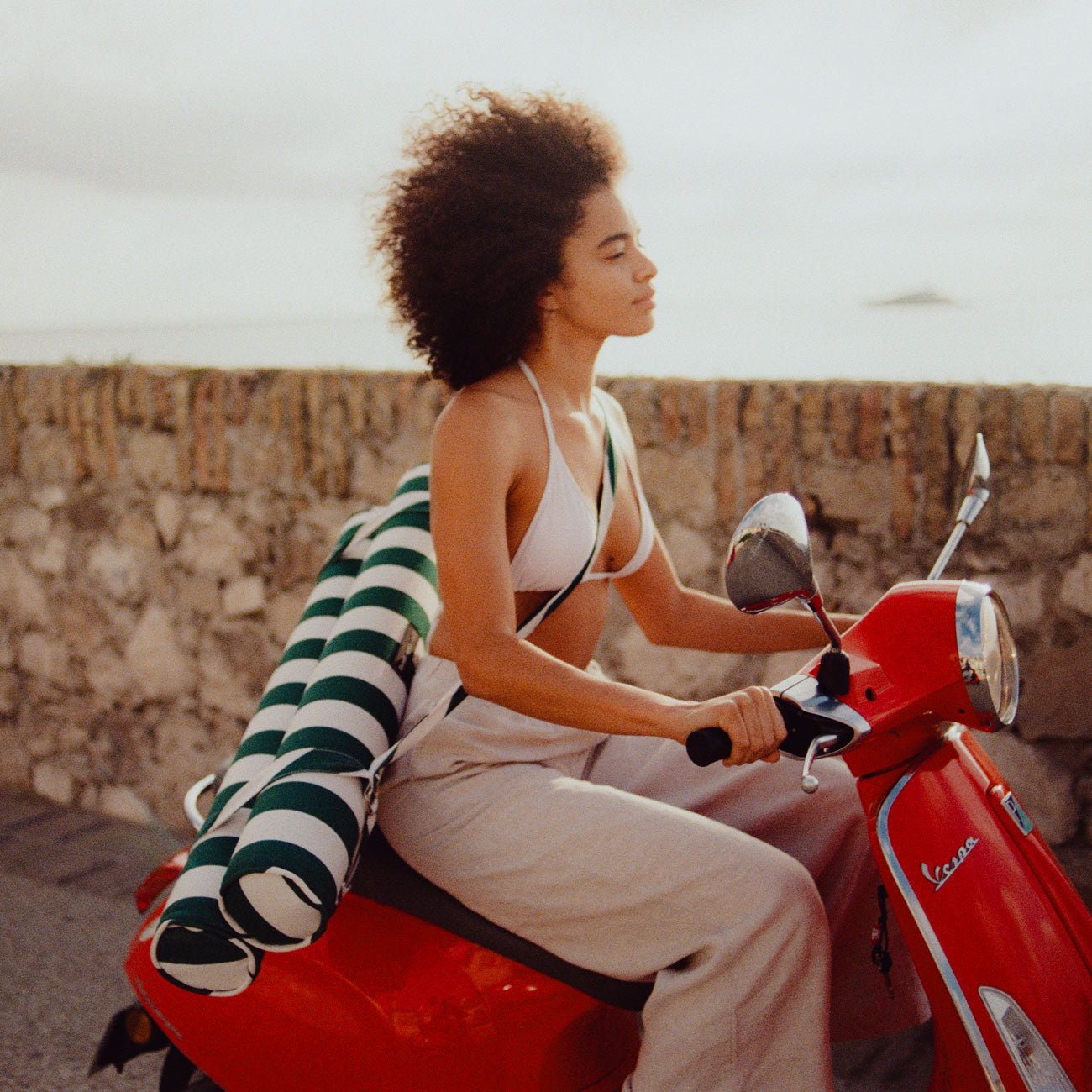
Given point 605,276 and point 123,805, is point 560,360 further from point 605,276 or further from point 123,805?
point 123,805

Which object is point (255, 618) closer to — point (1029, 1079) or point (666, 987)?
point (666, 987)

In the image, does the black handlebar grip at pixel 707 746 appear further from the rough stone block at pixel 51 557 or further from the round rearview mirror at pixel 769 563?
the rough stone block at pixel 51 557

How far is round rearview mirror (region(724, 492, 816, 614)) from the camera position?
49.8 inches

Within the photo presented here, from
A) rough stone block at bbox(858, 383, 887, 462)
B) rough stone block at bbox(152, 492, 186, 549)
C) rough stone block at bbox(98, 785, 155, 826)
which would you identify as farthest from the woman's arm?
rough stone block at bbox(98, 785, 155, 826)

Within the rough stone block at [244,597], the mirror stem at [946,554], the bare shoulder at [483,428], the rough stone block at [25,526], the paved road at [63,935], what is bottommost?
the paved road at [63,935]

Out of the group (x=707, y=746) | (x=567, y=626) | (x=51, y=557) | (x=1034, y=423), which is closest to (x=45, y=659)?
(x=51, y=557)

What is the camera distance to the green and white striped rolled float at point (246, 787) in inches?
60.2

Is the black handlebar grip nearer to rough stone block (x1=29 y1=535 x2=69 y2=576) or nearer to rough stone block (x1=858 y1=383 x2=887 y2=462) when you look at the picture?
rough stone block (x1=858 y1=383 x2=887 y2=462)

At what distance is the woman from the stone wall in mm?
941

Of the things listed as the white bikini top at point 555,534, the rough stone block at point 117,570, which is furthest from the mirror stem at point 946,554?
the rough stone block at point 117,570

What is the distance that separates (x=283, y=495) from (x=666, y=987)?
258cm

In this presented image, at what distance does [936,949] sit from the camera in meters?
1.29

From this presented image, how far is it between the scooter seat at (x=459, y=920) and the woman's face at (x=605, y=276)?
0.87 metres

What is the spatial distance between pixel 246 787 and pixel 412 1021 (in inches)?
15.9
